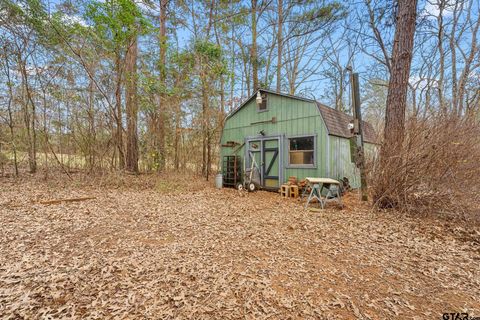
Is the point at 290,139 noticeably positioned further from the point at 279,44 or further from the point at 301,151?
the point at 279,44

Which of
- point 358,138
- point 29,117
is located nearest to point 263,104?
point 358,138

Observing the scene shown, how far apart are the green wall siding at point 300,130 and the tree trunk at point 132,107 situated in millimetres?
4413

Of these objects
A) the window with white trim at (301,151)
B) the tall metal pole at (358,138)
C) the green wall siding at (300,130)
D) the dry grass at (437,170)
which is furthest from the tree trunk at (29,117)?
the dry grass at (437,170)

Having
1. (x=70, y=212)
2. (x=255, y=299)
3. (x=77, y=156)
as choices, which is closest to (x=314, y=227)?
(x=255, y=299)

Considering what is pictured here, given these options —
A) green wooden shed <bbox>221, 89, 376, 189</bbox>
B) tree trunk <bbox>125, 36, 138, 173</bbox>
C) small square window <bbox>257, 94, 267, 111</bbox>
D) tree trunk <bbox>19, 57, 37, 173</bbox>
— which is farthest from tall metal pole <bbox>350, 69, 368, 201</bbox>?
tree trunk <bbox>19, 57, 37, 173</bbox>

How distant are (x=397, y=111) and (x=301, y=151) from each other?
286 cm

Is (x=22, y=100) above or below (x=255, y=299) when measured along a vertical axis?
→ above

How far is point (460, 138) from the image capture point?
3.85 meters

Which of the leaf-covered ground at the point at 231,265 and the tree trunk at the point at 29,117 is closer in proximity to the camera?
the leaf-covered ground at the point at 231,265

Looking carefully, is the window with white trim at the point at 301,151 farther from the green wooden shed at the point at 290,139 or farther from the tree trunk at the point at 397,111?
the tree trunk at the point at 397,111

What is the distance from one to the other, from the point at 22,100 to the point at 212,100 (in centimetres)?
690

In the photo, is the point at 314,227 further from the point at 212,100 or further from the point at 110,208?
the point at 212,100

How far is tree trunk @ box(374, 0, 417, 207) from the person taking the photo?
4.35 metres

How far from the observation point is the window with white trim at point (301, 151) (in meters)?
6.77
